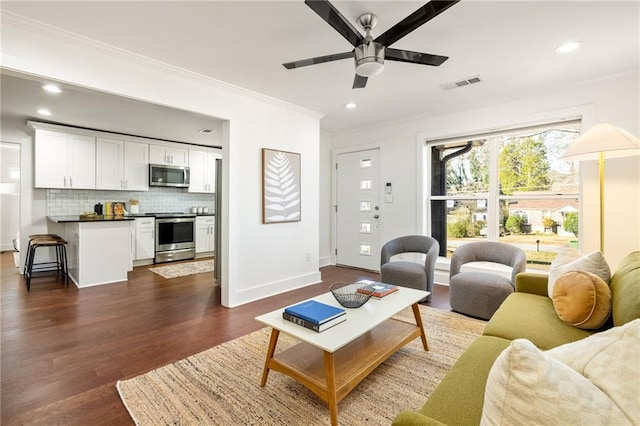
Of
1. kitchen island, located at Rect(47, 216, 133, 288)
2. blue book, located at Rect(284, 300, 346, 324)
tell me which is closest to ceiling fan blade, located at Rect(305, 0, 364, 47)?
blue book, located at Rect(284, 300, 346, 324)

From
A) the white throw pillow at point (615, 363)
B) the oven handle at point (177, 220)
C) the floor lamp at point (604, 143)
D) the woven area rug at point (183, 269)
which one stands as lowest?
the woven area rug at point (183, 269)

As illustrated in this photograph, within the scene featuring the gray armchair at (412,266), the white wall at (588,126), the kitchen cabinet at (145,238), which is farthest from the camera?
the kitchen cabinet at (145,238)

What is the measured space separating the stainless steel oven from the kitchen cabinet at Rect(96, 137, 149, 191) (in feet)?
2.61

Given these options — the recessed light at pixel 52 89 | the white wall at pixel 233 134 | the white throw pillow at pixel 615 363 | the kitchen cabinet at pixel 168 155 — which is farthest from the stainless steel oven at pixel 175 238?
the white throw pillow at pixel 615 363

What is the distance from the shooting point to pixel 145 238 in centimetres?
554

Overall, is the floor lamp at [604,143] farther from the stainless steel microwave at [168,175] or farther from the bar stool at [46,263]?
the bar stool at [46,263]

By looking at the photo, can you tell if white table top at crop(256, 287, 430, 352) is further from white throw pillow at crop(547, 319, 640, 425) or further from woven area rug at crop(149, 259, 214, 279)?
woven area rug at crop(149, 259, 214, 279)

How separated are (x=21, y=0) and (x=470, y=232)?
4957mm

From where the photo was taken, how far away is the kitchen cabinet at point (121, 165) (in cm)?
519

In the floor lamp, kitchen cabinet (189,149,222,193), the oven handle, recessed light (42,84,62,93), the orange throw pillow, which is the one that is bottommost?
the orange throw pillow

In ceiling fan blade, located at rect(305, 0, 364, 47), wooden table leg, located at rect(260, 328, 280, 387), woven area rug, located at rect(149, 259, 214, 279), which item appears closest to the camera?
ceiling fan blade, located at rect(305, 0, 364, 47)

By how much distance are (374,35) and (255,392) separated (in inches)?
107

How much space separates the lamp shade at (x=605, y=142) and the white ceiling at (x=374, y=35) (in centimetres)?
72

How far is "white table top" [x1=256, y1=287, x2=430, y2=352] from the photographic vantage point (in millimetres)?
1579
